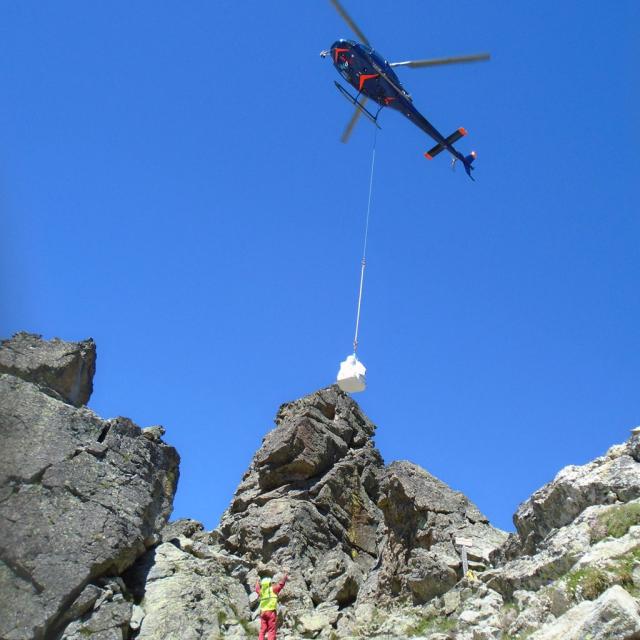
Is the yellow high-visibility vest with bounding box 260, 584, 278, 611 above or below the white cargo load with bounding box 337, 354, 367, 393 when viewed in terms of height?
below

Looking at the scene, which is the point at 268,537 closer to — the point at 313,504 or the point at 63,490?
the point at 313,504

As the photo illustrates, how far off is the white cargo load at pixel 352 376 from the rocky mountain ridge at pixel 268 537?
4.31m

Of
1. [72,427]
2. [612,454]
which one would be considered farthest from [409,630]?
[72,427]

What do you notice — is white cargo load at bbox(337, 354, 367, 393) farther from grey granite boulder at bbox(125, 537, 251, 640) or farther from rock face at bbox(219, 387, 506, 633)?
grey granite boulder at bbox(125, 537, 251, 640)

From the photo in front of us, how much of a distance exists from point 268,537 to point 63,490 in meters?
7.03

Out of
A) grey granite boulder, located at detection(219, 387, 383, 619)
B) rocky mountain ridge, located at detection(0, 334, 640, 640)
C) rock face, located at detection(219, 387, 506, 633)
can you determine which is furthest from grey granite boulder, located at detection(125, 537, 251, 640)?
grey granite boulder, located at detection(219, 387, 383, 619)

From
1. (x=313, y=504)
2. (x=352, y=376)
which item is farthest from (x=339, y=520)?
(x=352, y=376)

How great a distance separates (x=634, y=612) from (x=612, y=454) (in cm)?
697

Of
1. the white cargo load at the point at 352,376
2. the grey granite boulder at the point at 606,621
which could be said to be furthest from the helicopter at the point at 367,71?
the grey granite boulder at the point at 606,621

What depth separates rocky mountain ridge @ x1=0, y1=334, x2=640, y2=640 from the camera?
13.5m

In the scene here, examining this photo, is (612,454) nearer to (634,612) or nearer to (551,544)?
(551,544)

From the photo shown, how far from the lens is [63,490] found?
20594 millimetres

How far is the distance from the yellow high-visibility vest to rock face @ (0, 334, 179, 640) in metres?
3.72

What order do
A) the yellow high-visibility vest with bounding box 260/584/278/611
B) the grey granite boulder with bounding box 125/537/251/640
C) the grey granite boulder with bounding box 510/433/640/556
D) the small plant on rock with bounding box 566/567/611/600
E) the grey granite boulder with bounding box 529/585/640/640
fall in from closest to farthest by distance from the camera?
the grey granite boulder with bounding box 529/585/640/640 < the small plant on rock with bounding box 566/567/611/600 < the grey granite boulder with bounding box 510/433/640/556 < the yellow high-visibility vest with bounding box 260/584/278/611 < the grey granite boulder with bounding box 125/537/251/640
